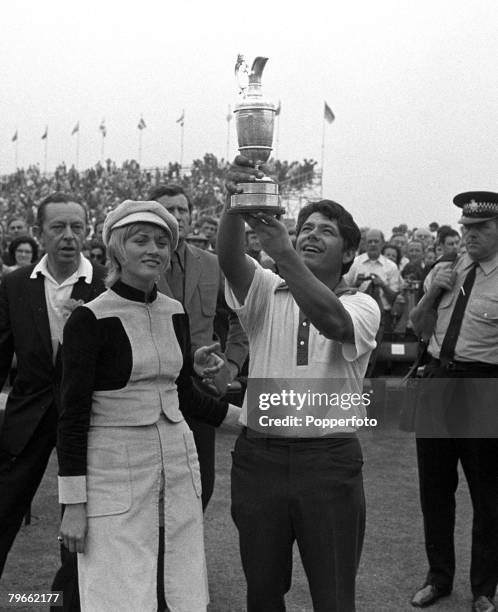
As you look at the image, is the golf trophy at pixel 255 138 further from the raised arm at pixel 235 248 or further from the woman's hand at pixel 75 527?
the woman's hand at pixel 75 527

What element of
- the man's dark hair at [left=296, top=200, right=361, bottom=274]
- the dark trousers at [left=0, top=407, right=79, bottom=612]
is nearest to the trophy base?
the man's dark hair at [left=296, top=200, right=361, bottom=274]

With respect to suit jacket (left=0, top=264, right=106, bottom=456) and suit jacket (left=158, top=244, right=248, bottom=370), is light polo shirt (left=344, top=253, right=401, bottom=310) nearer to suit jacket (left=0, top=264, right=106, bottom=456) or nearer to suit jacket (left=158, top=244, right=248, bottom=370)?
suit jacket (left=158, top=244, right=248, bottom=370)

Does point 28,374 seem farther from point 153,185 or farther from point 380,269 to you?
point 153,185

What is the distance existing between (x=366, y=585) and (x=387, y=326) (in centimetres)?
498

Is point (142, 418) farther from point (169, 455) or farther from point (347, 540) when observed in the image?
point (347, 540)

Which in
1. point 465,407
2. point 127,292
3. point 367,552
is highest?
point 127,292

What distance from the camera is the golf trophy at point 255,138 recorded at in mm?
2777

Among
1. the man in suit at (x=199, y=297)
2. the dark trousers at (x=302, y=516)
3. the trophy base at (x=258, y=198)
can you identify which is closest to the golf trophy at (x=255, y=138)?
the trophy base at (x=258, y=198)

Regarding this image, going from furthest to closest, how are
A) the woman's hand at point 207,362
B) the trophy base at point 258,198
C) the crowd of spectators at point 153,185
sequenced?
1. the crowd of spectators at point 153,185
2. the woman's hand at point 207,362
3. the trophy base at point 258,198

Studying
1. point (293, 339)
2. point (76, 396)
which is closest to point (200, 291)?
point (293, 339)

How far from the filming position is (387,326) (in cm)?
959

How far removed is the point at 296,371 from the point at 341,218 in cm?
58

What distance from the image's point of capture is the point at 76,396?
2.97 meters

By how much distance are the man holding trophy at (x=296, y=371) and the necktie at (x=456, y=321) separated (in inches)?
64.8
